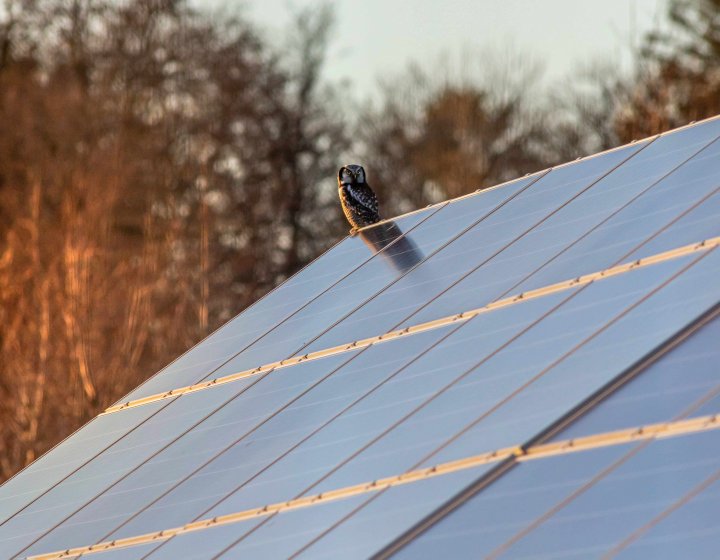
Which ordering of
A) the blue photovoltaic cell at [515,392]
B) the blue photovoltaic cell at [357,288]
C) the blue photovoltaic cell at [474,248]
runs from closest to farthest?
the blue photovoltaic cell at [515,392] → the blue photovoltaic cell at [474,248] → the blue photovoltaic cell at [357,288]

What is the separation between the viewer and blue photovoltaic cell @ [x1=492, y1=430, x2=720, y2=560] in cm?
576

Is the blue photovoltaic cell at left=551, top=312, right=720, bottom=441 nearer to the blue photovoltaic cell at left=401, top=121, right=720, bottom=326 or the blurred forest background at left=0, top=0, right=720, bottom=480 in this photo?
the blue photovoltaic cell at left=401, top=121, right=720, bottom=326

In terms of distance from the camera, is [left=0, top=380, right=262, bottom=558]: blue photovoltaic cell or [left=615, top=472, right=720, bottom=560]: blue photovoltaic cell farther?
[left=0, top=380, right=262, bottom=558]: blue photovoltaic cell

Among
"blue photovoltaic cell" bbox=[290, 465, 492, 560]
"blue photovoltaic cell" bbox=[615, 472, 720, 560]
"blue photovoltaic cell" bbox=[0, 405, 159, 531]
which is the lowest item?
"blue photovoltaic cell" bbox=[615, 472, 720, 560]

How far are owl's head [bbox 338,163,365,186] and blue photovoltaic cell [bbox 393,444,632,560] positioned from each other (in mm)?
10675

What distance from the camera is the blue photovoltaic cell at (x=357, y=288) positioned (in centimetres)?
1085

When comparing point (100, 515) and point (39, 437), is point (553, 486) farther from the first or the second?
point (39, 437)

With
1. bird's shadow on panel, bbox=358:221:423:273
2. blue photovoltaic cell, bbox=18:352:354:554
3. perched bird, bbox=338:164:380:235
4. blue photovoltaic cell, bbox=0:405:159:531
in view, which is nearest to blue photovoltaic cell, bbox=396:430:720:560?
blue photovoltaic cell, bbox=18:352:354:554

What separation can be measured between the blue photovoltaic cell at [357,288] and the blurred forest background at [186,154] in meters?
20.5

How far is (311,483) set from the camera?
317 inches

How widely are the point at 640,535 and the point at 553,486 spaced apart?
0.79 meters

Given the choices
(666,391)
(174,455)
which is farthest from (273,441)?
(666,391)

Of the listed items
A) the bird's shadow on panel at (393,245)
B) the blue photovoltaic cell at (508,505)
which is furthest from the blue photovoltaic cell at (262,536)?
the bird's shadow on panel at (393,245)

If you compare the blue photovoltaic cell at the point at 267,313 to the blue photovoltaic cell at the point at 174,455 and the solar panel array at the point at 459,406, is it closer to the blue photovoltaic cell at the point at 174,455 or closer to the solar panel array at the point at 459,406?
the solar panel array at the point at 459,406
